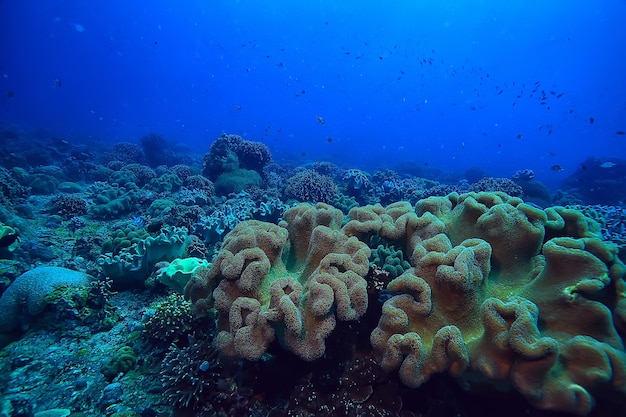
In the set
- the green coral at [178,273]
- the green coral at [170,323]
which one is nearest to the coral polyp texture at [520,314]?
the green coral at [170,323]

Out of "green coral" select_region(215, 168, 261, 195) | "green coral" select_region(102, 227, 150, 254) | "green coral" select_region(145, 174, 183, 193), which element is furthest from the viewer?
"green coral" select_region(215, 168, 261, 195)

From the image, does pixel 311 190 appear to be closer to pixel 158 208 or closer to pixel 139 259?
pixel 158 208

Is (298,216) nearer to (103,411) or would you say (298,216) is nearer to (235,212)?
(103,411)

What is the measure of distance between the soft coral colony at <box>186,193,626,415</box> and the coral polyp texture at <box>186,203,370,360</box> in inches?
0.4

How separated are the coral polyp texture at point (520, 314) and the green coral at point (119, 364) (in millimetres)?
3118

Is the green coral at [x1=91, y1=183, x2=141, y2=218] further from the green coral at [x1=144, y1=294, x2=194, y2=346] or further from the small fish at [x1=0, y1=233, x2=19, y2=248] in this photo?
the green coral at [x1=144, y1=294, x2=194, y2=346]

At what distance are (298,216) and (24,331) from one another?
4.33 m

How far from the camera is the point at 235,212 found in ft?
25.7

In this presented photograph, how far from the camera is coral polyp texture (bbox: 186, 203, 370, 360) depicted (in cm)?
243

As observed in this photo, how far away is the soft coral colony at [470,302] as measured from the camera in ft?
6.43

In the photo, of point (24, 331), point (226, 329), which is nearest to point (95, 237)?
point (24, 331)

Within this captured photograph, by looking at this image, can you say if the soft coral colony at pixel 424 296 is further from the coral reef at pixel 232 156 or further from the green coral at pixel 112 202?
the coral reef at pixel 232 156

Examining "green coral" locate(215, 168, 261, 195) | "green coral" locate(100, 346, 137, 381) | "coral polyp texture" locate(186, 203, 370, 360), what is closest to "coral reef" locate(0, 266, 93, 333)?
"green coral" locate(100, 346, 137, 381)

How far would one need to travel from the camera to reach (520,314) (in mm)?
2090
